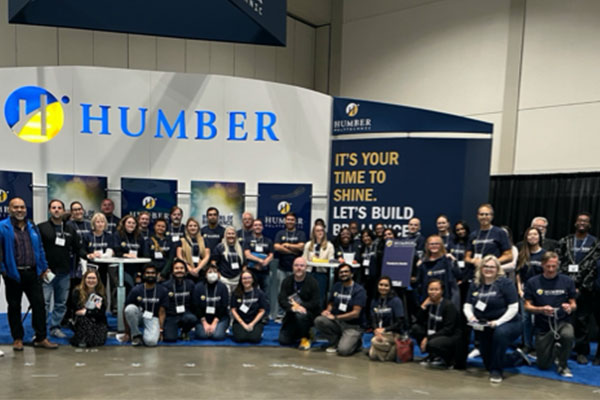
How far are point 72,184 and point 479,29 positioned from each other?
→ 8276 mm

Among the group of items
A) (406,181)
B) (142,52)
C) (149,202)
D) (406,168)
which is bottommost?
(149,202)

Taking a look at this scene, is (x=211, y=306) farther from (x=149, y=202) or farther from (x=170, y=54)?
(x=170, y=54)

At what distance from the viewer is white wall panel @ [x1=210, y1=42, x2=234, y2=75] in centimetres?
1178

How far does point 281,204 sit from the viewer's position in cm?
721

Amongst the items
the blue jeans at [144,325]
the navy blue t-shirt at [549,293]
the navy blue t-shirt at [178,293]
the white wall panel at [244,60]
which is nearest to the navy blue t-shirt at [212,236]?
the navy blue t-shirt at [178,293]

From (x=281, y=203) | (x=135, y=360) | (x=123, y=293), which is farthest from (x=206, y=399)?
(x=281, y=203)

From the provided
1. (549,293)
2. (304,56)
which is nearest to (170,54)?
(304,56)

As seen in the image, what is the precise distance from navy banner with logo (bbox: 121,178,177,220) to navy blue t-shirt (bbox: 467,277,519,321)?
440 centimetres

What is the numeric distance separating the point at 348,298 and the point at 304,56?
9.39 metres

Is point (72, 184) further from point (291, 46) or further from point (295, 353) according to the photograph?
point (291, 46)

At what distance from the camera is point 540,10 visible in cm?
912

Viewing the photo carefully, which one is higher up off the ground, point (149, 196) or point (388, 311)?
point (149, 196)

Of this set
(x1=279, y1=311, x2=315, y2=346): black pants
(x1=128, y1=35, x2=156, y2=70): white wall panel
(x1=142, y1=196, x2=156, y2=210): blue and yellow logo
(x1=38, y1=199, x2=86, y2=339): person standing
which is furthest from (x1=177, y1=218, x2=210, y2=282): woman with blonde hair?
(x1=128, y1=35, x2=156, y2=70): white wall panel

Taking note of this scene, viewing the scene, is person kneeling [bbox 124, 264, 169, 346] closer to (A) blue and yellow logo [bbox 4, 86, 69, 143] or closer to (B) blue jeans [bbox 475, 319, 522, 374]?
(A) blue and yellow logo [bbox 4, 86, 69, 143]
